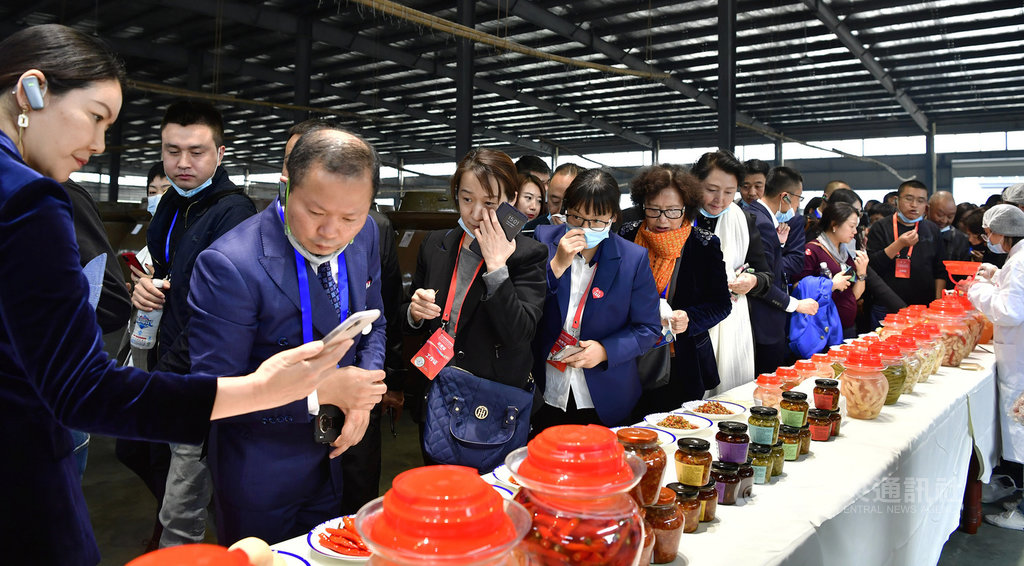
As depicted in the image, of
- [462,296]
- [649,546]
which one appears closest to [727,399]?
[462,296]

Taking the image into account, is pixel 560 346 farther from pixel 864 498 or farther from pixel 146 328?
pixel 146 328

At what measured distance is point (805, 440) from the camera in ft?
5.90

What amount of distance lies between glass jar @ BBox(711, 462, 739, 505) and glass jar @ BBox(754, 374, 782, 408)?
2.19 ft

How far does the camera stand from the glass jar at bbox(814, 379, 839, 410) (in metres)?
1.97

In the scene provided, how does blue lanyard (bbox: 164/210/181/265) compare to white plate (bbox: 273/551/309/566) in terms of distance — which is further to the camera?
blue lanyard (bbox: 164/210/181/265)

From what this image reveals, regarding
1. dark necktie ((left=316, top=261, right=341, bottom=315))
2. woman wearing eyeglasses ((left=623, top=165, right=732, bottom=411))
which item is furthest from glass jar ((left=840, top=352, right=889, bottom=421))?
dark necktie ((left=316, top=261, right=341, bottom=315))

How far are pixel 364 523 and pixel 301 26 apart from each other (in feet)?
32.6

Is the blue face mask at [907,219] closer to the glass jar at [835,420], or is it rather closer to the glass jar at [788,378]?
the glass jar at [788,378]

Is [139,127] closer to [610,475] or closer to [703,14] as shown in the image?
[703,14]

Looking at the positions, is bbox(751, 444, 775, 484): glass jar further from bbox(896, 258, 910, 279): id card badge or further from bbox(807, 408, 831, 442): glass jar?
bbox(896, 258, 910, 279): id card badge

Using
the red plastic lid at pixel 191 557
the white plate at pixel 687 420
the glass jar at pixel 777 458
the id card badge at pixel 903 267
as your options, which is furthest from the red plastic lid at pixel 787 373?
the id card badge at pixel 903 267

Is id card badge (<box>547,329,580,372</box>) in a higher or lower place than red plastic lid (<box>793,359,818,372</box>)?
higher

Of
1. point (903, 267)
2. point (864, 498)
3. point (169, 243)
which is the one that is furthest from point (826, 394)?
point (903, 267)

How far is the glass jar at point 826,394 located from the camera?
6.46ft
